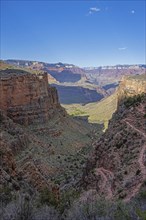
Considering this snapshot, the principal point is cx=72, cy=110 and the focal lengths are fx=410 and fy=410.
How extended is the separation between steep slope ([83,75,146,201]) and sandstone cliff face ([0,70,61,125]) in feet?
122

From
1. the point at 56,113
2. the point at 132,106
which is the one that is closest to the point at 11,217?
the point at 132,106

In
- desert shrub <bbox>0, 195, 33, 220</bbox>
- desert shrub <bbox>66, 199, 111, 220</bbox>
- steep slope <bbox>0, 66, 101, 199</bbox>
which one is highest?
desert shrub <bbox>0, 195, 33, 220</bbox>

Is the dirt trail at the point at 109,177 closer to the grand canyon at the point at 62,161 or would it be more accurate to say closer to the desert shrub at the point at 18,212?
the grand canyon at the point at 62,161

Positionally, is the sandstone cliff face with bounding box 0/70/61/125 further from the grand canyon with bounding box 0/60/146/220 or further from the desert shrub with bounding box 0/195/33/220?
the desert shrub with bounding box 0/195/33/220

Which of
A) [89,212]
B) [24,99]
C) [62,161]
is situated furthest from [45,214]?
[24,99]

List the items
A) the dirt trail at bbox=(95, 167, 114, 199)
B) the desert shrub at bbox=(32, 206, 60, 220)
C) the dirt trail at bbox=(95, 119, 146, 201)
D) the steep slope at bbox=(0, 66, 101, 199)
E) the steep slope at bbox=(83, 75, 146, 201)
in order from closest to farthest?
1. the desert shrub at bbox=(32, 206, 60, 220)
2. the dirt trail at bbox=(95, 119, 146, 201)
3. the steep slope at bbox=(83, 75, 146, 201)
4. the dirt trail at bbox=(95, 167, 114, 199)
5. the steep slope at bbox=(0, 66, 101, 199)

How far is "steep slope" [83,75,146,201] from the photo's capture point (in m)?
31.2

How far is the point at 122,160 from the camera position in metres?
36.8

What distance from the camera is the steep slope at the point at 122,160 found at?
31.2 metres

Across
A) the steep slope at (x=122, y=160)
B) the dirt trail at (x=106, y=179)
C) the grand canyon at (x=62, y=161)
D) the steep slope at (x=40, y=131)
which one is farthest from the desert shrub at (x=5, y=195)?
the steep slope at (x=40, y=131)

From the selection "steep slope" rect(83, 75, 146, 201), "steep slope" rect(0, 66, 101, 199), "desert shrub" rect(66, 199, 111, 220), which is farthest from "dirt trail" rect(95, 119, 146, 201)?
"desert shrub" rect(66, 199, 111, 220)

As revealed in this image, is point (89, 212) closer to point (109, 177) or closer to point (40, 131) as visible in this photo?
point (109, 177)

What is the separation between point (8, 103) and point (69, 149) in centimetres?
1528

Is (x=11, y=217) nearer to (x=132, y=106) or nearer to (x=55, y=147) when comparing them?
(x=132, y=106)
